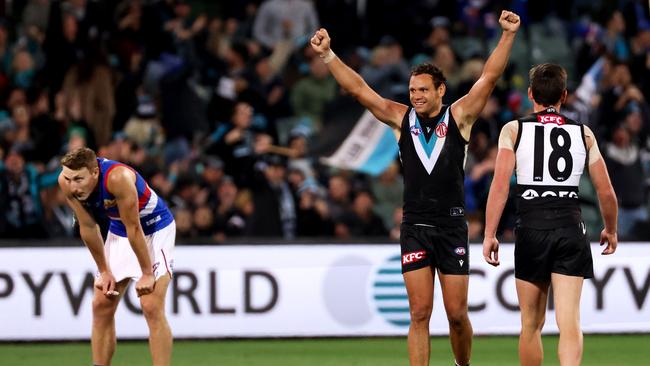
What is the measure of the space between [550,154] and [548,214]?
391mm

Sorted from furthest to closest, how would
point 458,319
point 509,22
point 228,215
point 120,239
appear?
point 228,215 < point 120,239 < point 458,319 < point 509,22

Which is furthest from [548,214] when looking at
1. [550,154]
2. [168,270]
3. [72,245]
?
[72,245]

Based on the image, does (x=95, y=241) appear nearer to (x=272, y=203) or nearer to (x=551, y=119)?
(x=551, y=119)

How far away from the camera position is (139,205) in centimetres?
948

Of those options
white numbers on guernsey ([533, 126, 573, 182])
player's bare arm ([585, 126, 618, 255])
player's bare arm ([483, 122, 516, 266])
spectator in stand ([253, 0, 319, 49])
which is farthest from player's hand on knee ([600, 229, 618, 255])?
spectator in stand ([253, 0, 319, 49])

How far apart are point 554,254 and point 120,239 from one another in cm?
323

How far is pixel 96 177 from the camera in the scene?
907 centimetres

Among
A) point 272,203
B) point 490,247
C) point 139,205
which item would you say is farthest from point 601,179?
point 272,203

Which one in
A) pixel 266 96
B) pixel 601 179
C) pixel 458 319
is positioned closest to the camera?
pixel 601 179

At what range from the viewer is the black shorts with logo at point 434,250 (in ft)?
29.6

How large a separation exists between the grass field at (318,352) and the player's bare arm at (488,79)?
3.07m

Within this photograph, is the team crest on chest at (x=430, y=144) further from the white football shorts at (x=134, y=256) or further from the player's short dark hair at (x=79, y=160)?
the player's short dark hair at (x=79, y=160)

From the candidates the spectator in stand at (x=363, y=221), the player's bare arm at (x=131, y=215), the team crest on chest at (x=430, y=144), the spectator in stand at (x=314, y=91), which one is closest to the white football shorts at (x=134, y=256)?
the player's bare arm at (x=131, y=215)

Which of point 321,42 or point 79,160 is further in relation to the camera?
point 321,42
